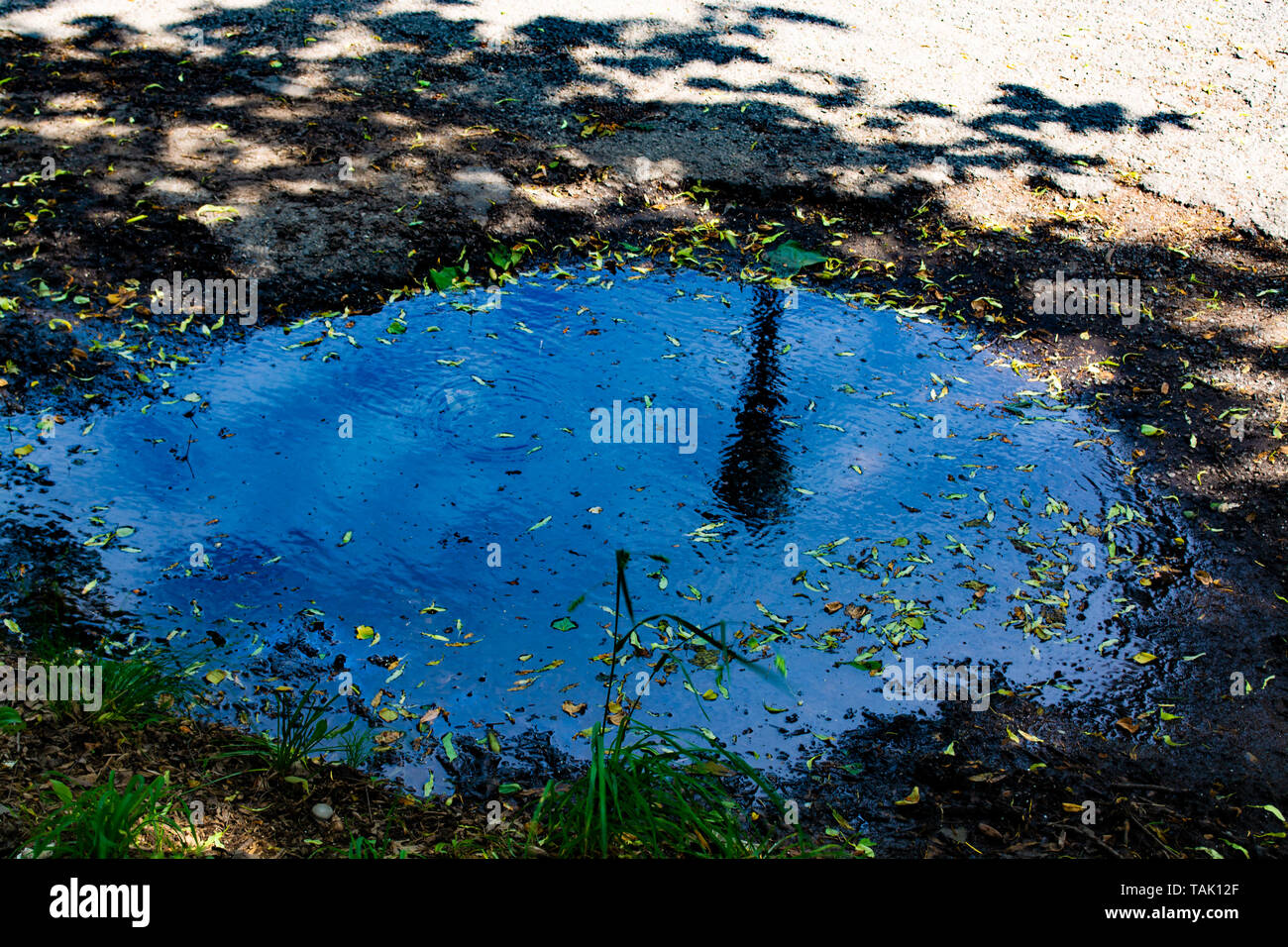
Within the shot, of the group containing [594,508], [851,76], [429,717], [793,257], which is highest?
[851,76]

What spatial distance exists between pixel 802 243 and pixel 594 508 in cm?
259

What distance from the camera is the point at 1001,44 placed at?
812cm

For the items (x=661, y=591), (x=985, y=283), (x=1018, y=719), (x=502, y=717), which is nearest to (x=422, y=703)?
(x=502, y=717)

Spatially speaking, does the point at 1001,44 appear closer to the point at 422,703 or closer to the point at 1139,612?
the point at 1139,612

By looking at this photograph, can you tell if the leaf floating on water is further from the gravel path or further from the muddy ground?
the gravel path

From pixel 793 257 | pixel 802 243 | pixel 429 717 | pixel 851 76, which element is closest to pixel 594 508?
pixel 429 717

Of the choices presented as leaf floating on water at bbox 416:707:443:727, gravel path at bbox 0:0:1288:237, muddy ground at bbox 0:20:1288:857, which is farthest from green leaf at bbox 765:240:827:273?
leaf floating on water at bbox 416:707:443:727

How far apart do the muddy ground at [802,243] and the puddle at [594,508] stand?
0.27m

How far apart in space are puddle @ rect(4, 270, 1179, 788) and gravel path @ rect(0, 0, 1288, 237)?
1.99 metres

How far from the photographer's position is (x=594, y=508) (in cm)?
399

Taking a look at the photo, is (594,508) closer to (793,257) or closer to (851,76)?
(793,257)

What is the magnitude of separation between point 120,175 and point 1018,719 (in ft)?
18.5

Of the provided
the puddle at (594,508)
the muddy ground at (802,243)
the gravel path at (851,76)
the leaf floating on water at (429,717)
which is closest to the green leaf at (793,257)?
the muddy ground at (802,243)

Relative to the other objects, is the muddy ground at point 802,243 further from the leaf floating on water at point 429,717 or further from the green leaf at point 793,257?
the leaf floating on water at point 429,717
